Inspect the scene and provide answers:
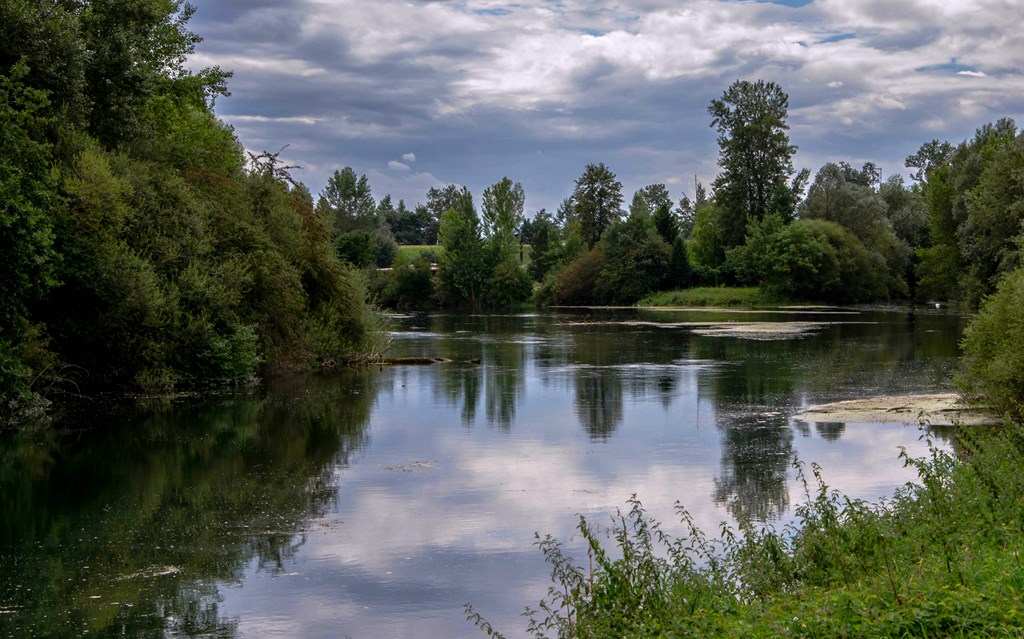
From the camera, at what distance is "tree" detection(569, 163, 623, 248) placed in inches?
4739

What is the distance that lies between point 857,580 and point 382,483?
34.8ft

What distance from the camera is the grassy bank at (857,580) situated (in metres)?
6.90

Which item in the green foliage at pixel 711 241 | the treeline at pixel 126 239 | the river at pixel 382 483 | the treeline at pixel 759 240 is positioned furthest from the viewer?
the green foliage at pixel 711 241

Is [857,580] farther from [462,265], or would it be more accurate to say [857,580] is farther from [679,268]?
[462,265]

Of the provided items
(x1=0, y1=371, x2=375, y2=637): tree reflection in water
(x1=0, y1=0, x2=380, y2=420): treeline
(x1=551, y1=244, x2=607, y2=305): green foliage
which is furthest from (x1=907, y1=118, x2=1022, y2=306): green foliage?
(x1=0, y1=371, x2=375, y2=637): tree reflection in water

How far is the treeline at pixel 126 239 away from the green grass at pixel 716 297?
2467 inches

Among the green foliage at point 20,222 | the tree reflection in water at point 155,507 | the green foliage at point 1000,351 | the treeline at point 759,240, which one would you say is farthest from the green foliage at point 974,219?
the green foliage at point 20,222

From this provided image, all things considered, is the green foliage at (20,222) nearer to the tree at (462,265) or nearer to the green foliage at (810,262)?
the green foliage at (810,262)

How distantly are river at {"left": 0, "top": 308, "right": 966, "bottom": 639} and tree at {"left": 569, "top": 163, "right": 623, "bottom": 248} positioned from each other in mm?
84149

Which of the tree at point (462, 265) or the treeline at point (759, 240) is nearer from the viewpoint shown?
the treeline at point (759, 240)

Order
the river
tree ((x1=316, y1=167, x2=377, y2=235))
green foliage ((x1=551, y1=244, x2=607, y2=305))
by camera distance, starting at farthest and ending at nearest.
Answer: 1. tree ((x1=316, y1=167, x2=377, y2=235))
2. green foliage ((x1=551, y1=244, x2=607, y2=305))
3. the river

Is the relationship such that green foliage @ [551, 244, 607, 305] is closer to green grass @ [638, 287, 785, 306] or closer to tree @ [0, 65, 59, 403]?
green grass @ [638, 287, 785, 306]

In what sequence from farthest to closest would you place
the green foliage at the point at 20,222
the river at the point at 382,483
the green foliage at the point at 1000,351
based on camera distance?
the green foliage at the point at 20,222
the green foliage at the point at 1000,351
the river at the point at 382,483

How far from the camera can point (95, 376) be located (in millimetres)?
29406
